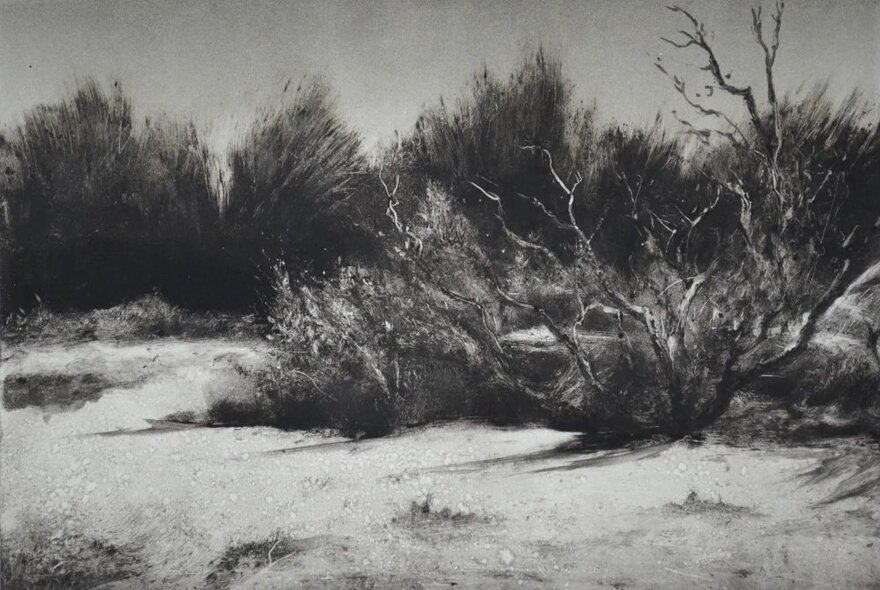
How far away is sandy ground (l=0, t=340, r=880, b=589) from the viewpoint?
2.32 m

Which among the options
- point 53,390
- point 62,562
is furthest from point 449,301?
point 62,562

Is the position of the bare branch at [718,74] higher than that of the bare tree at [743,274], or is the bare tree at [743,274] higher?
the bare branch at [718,74]

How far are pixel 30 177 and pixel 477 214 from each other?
167cm

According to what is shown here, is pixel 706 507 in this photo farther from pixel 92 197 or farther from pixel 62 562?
pixel 92 197

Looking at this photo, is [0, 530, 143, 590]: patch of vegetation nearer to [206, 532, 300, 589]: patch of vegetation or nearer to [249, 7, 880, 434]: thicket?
[206, 532, 300, 589]: patch of vegetation

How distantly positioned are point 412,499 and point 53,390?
4.56 ft

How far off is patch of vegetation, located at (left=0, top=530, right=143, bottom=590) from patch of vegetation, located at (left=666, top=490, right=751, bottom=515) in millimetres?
1959

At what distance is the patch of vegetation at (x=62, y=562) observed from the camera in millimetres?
2371

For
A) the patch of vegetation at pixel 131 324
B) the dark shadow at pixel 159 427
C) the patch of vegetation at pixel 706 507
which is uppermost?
the patch of vegetation at pixel 131 324

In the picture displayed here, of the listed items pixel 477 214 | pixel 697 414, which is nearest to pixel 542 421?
pixel 697 414

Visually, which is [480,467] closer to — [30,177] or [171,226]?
[171,226]

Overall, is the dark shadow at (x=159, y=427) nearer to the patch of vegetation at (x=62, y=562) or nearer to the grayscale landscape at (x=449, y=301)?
the grayscale landscape at (x=449, y=301)

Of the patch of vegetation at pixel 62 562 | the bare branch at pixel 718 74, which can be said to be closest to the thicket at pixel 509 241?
the bare branch at pixel 718 74

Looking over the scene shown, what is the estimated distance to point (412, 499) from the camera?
7.74 feet
